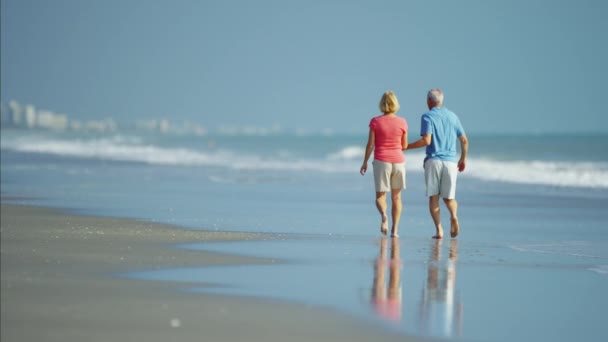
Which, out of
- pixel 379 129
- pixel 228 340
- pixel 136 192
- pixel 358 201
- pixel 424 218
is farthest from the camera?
pixel 136 192

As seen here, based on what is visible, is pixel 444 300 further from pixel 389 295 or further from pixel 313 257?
pixel 313 257

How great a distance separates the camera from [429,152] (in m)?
10.9

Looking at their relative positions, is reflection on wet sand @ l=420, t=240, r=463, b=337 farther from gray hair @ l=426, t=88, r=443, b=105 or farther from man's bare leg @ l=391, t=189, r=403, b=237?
gray hair @ l=426, t=88, r=443, b=105

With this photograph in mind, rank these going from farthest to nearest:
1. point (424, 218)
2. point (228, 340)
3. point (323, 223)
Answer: point (424, 218), point (323, 223), point (228, 340)

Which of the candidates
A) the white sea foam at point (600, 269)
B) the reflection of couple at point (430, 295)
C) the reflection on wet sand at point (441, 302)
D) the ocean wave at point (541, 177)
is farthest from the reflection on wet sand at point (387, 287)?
the ocean wave at point (541, 177)

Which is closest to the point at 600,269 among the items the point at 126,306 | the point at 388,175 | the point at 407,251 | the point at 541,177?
the point at 407,251

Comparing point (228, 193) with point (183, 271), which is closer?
point (183, 271)

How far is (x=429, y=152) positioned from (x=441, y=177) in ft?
1.04

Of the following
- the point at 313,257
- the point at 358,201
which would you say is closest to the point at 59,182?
the point at 358,201

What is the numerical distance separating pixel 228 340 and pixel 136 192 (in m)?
13.2

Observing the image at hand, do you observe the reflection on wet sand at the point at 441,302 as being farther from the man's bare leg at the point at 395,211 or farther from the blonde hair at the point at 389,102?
the blonde hair at the point at 389,102

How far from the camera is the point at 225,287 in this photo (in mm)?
6914

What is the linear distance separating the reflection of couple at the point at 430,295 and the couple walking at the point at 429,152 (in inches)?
68.7

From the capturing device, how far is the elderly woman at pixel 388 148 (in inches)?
432
